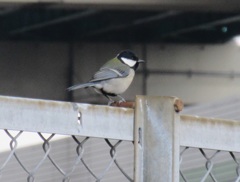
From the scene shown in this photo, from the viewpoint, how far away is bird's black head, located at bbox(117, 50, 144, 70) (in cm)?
675

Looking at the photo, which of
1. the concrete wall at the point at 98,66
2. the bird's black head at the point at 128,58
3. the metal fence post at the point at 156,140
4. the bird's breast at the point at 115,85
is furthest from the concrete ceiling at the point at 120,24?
the metal fence post at the point at 156,140

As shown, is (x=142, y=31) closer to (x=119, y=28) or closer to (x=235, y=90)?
(x=119, y=28)

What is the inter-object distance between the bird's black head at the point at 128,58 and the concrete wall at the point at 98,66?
1603 cm

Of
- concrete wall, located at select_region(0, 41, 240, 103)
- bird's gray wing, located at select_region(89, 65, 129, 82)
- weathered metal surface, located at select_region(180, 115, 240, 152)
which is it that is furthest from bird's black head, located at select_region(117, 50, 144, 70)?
concrete wall, located at select_region(0, 41, 240, 103)

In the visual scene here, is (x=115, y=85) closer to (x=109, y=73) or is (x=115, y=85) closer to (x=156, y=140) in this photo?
(x=109, y=73)

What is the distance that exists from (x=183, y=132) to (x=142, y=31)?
22051mm

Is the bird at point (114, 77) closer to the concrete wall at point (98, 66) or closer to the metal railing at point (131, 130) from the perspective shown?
the metal railing at point (131, 130)

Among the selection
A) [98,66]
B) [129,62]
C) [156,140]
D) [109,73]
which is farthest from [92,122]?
[98,66]

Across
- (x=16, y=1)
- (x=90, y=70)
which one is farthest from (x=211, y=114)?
(x=90, y=70)

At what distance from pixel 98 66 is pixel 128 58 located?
1624 centimetres

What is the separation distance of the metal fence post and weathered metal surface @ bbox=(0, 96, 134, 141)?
0.03 m

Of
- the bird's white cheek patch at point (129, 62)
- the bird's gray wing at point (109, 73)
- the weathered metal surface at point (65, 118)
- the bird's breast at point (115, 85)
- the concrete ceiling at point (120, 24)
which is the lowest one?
the weathered metal surface at point (65, 118)

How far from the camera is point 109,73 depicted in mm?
6457

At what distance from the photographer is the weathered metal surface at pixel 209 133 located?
92.1 inches
